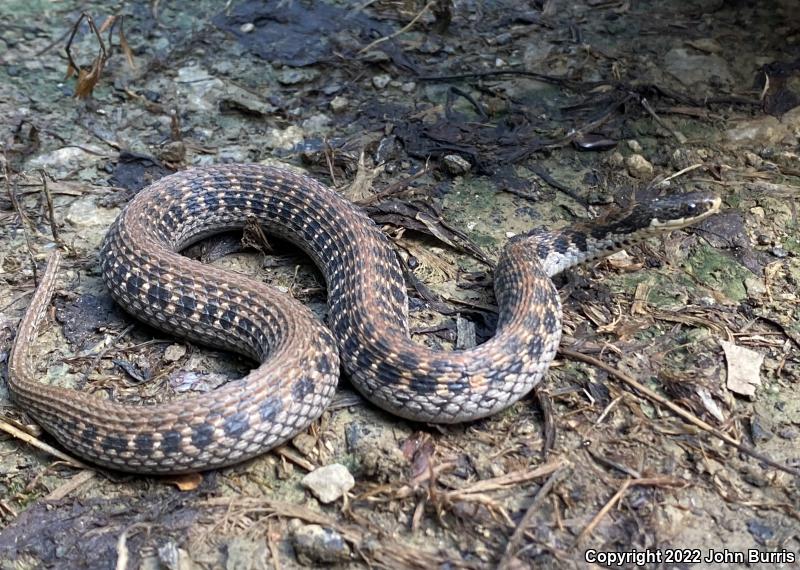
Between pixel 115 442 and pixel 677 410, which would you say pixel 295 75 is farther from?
pixel 677 410

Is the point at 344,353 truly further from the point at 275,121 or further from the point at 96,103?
the point at 96,103

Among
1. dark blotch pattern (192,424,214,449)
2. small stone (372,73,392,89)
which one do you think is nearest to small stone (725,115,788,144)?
small stone (372,73,392,89)

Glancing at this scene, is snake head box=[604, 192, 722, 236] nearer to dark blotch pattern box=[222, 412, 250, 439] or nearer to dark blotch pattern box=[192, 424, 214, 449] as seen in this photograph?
dark blotch pattern box=[222, 412, 250, 439]

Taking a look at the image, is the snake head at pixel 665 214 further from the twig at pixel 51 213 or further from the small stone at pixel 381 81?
the twig at pixel 51 213

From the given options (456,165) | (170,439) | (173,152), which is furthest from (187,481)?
(456,165)

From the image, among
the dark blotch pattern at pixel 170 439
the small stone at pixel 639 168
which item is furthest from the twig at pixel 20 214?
the small stone at pixel 639 168
